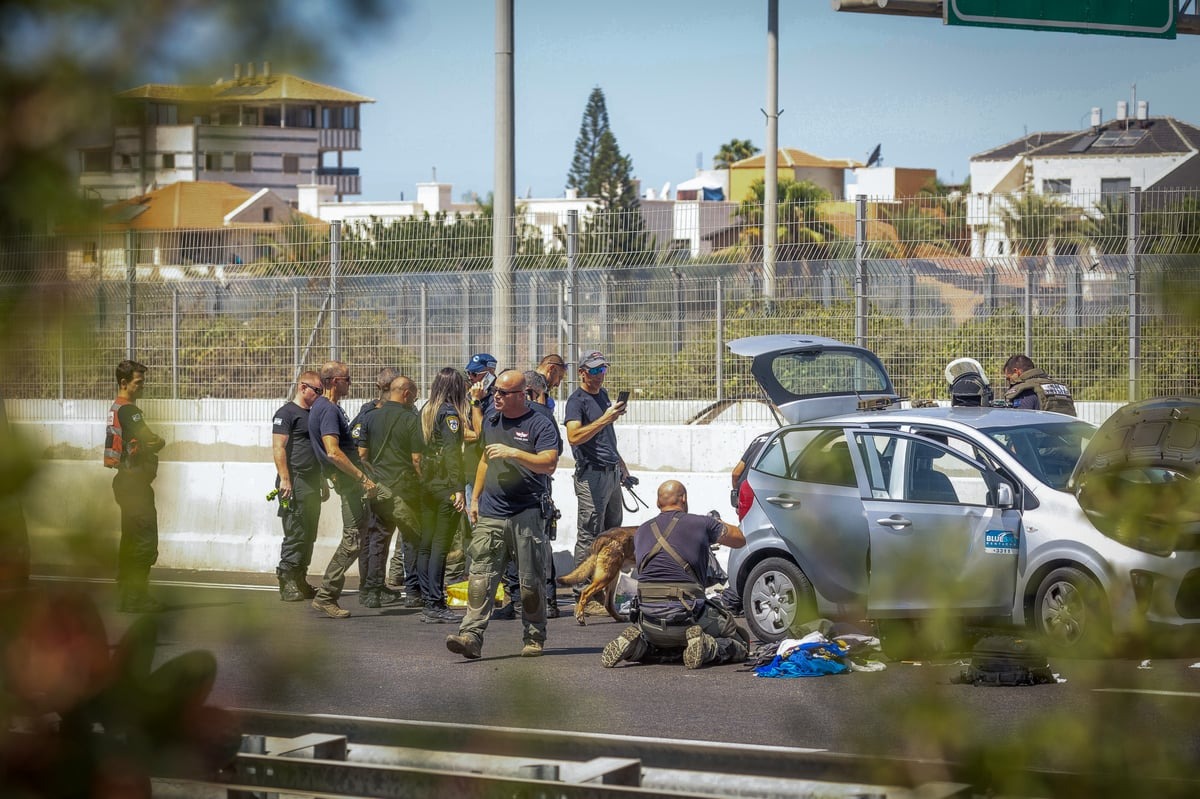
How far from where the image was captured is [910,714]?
4.77 feet

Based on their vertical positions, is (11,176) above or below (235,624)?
above

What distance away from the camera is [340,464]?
11.8m

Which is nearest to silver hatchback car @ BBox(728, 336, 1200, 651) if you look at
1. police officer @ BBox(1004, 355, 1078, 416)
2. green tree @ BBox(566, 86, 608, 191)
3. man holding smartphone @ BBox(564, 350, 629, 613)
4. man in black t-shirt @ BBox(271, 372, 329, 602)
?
police officer @ BBox(1004, 355, 1078, 416)

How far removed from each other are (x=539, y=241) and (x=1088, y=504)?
1408cm

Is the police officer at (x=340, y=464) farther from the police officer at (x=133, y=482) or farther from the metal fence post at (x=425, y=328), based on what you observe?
the police officer at (x=133, y=482)

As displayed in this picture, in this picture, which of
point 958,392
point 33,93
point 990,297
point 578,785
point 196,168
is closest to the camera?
point 196,168

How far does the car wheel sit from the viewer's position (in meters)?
10.3

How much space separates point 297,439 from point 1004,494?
5.53 m

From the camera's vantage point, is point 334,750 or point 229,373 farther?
point 229,373

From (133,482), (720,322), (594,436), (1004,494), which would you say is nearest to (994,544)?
(133,482)

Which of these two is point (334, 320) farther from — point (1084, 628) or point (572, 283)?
point (1084, 628)

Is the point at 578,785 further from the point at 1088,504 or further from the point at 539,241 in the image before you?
the point at 539,241

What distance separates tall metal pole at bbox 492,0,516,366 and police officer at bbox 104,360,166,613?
13.6 meters

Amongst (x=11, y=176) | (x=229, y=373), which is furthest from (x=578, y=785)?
(x=229, y=373)
